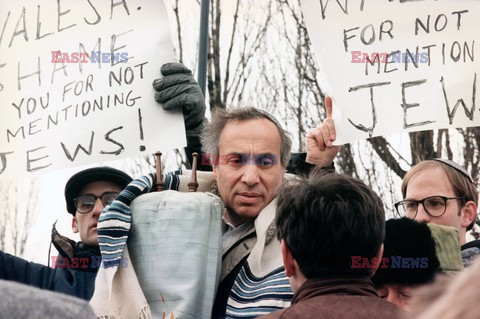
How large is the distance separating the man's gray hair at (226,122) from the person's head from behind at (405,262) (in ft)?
2.24

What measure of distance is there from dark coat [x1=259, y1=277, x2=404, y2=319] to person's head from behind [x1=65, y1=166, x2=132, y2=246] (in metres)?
1.91

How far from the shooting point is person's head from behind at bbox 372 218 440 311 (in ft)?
11.4

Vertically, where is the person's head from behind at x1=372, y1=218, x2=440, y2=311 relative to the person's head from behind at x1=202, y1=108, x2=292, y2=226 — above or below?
below

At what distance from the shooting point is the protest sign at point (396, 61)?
4445 mm

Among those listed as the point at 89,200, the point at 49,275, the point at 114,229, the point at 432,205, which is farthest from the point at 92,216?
the point at 432,205

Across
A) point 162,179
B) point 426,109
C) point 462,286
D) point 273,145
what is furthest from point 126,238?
point 462,286

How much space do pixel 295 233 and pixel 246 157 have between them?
1125 millimetres

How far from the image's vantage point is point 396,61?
4578 mm

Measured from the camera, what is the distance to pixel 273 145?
4074 millimetres

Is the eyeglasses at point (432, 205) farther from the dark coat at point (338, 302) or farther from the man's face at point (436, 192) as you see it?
the dark coat at point (338, 302)

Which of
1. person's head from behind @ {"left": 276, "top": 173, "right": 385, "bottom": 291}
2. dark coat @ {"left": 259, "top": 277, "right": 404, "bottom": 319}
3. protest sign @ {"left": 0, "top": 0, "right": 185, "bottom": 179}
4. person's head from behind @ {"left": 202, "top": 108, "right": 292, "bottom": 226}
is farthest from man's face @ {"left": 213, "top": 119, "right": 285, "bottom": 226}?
dark coat @ {"left": 259, "top": 277, "right": 404, "bottom": 319}

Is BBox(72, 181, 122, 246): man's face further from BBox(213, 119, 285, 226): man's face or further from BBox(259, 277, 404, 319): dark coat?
BBox(259, 277, 404, 319): dark coat

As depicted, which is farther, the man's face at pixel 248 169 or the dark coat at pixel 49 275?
the dark coat at pixel 49 275

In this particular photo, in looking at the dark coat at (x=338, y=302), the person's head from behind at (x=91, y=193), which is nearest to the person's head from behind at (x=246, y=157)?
the person's head from behind at (x=91, y=193)
